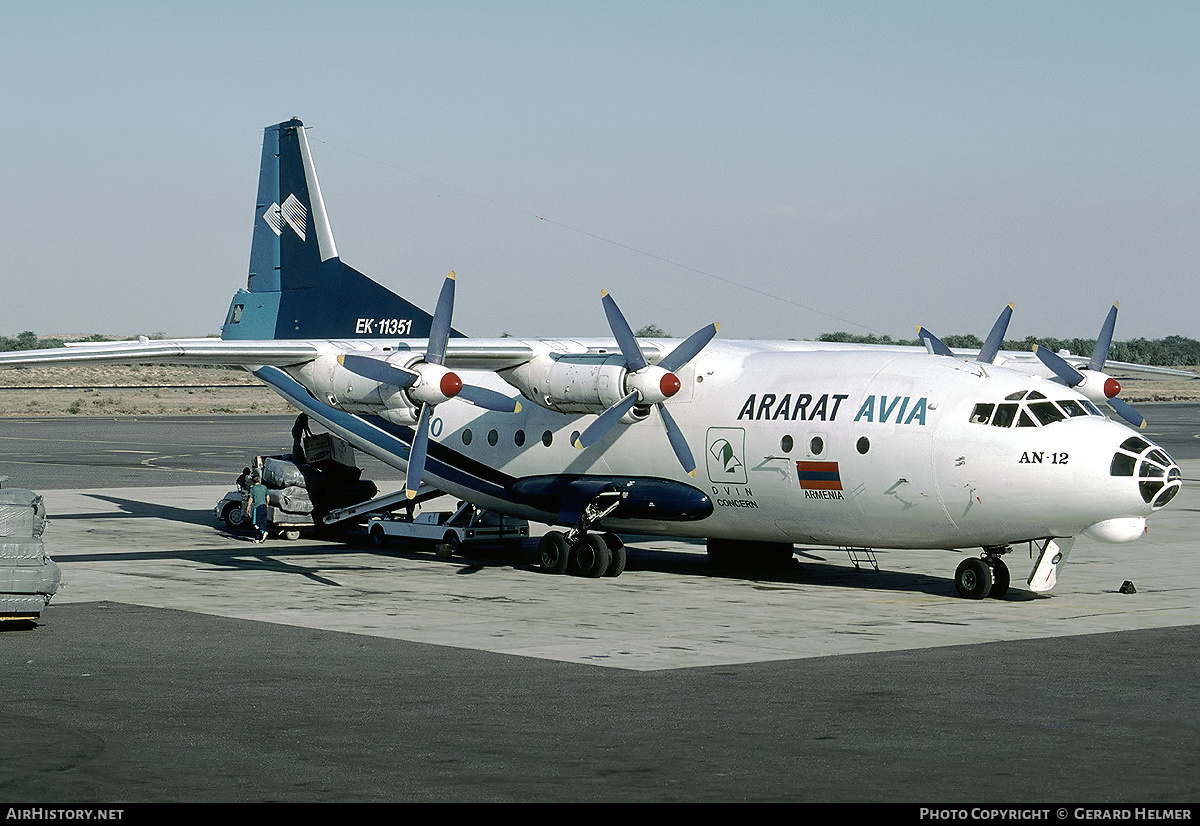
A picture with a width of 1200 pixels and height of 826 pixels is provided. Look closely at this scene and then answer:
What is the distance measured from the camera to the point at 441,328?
81.1 ft

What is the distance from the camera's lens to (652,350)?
2670 cm

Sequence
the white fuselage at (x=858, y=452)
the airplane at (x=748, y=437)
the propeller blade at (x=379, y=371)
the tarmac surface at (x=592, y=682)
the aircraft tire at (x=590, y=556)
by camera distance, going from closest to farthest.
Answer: the tarmac surface at (x=592, y=682) < the white fuselage at (x=858, y=452) < the airplane at (x=748, y=437) < the propeller blade at (x=379, y=371) < the aircraft tire at (x=590, y=556)

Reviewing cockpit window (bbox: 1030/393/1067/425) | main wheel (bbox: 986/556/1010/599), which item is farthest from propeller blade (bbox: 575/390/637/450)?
cockpit window (bbox: 1030/393/1067/425)

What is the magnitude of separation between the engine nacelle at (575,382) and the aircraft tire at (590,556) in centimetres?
236

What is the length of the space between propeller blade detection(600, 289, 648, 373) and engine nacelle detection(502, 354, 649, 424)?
0.19 m

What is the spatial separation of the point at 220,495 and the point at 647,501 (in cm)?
2027

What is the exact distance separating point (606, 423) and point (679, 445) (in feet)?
4.25

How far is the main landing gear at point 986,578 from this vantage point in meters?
23.6

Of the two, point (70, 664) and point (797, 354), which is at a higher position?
point (797, 354)

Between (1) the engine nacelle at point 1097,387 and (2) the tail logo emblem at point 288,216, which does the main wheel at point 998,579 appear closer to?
(1) the engine nacelle at point 1097,387

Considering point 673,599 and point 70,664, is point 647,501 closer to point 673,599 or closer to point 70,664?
point 673,599

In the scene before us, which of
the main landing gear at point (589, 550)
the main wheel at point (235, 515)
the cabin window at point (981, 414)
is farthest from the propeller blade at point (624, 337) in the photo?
the main wheel at point (235, 515)

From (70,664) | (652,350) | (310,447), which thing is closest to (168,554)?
(310,447)

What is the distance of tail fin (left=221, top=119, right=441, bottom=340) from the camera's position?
32500mm
